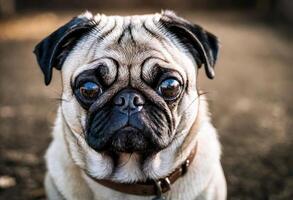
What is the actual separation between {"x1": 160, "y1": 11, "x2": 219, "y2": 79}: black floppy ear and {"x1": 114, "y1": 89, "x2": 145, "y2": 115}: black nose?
49 cm

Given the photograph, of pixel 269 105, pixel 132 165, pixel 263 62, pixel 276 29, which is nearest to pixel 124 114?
pixel 132 165

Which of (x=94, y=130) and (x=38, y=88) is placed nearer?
(x=94, y=130)

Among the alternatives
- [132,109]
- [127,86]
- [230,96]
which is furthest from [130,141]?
[230,96]

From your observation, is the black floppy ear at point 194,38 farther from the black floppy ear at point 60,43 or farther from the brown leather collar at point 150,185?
the brown leather collar at point 150,185

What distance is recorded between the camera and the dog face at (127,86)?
3.00 meters

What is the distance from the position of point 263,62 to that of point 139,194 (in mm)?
5104

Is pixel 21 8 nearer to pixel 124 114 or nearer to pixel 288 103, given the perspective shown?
pixel 288 103

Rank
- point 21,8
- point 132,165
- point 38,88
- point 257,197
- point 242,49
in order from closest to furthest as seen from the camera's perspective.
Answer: point 132,165 < point 257,197 < point 38,88 < point 242,49 < point 21,8

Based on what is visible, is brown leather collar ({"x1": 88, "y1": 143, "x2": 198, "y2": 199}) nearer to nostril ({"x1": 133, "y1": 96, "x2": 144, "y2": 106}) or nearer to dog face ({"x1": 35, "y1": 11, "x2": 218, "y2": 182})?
dog face ({"x1": 35, "y1": 11, "x2": 218, "y2": 182})

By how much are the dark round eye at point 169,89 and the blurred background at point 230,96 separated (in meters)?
0.67

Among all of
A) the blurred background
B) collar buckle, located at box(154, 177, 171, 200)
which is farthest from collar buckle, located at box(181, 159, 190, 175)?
the blurred background

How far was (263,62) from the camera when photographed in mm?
8070

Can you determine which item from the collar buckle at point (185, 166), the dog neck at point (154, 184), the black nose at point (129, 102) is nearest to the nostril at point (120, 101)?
the black nose at point (129, 102)

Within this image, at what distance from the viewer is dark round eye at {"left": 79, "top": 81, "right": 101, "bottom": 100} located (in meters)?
3.09
